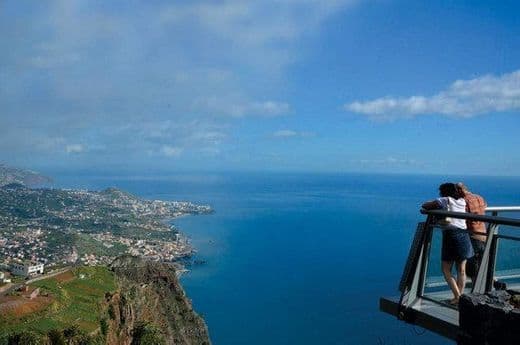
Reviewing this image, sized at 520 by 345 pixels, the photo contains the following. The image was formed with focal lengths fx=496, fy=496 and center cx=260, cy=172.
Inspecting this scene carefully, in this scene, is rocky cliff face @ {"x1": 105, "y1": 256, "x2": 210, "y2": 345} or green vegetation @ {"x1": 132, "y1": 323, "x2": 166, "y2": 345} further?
rocky cliff face @ {"x1": 105, "y1": 256, "x2": 210, "y2": 345}

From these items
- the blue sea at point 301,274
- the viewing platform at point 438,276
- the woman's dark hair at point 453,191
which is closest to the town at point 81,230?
the blue sea at point 301,274

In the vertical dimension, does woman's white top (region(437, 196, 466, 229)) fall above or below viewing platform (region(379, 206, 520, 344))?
above

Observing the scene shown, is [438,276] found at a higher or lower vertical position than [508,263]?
lower

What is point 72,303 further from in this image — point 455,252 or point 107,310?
point 455,252

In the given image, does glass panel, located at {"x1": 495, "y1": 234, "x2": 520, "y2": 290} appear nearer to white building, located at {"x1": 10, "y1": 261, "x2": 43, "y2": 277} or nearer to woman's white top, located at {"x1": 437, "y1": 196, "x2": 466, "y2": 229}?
woman's white top, located at {"x1": 437, "y1": 196, "x2": 466, "y2": 229}

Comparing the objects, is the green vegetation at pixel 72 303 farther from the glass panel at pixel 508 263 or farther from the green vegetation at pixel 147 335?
the glass panel at pixel 508 263

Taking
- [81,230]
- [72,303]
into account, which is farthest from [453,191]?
[81,230]

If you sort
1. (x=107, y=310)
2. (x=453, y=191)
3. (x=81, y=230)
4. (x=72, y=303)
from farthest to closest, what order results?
(x=81, y=230) → (x=107, y=310) → (x=72, y=303) → (x=453, y=191)

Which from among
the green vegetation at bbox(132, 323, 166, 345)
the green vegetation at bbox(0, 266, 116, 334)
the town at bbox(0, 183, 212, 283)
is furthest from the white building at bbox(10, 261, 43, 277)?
the green vegetation at bbox(132, 323, 166, 345)
